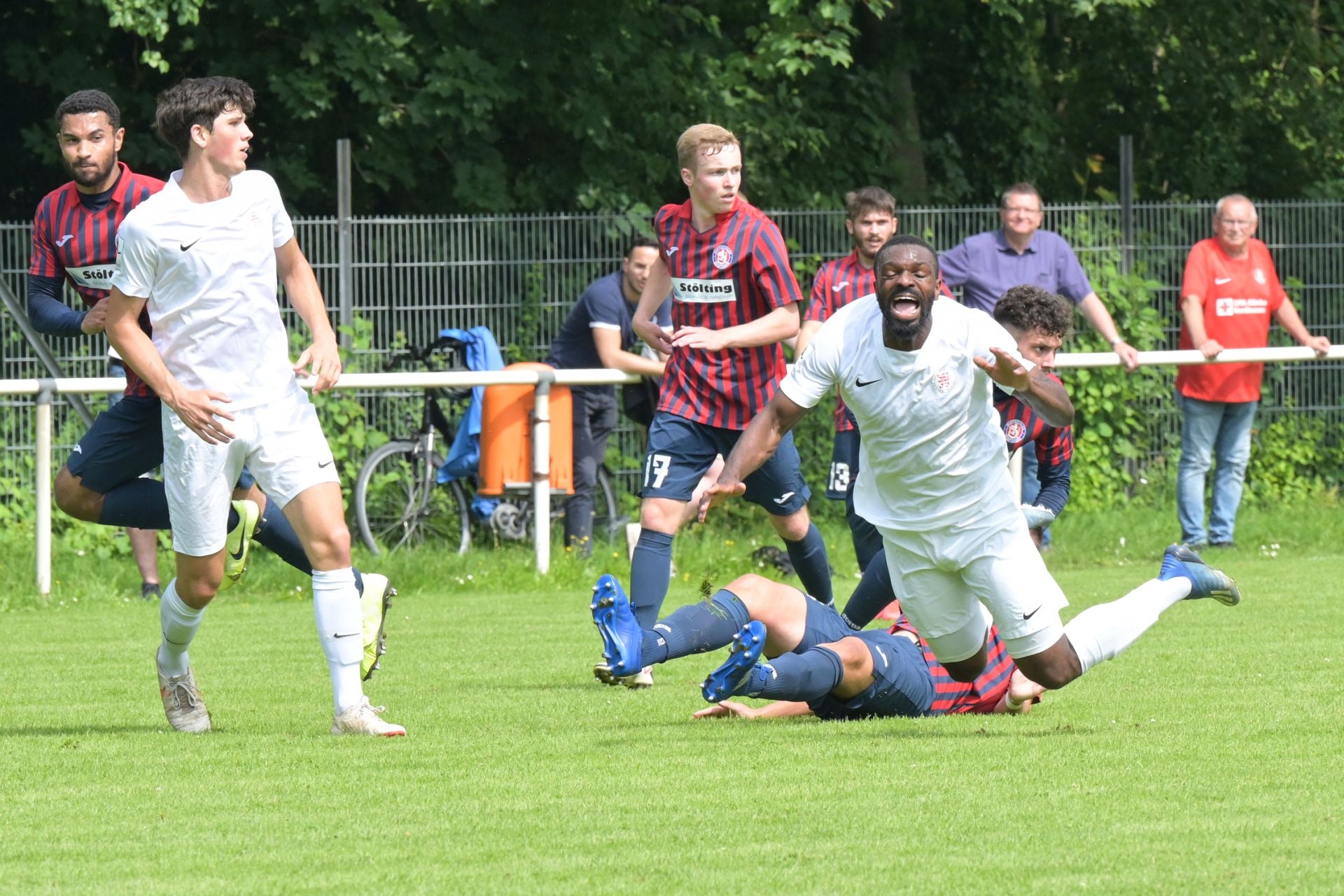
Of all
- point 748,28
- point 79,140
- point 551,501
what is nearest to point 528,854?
point 79,140

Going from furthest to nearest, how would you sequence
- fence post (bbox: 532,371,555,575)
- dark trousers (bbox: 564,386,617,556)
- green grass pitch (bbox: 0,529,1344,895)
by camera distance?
dark trousers (bbox: 564,386,617,556) < fence post (bbox: 532,371,555,575) < green grass pitch (bbox: 0,529,1344,895)

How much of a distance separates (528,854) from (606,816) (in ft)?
1.55

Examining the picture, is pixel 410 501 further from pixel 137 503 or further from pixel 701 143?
pixel 137 503

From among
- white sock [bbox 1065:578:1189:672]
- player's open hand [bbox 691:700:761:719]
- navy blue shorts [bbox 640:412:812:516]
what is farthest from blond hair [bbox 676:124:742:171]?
white sock [bbox 1065:578:1189:672]

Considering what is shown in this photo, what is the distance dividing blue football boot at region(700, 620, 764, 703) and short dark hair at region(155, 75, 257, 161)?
2275 millimetres

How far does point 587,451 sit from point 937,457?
Answer: 275 inches

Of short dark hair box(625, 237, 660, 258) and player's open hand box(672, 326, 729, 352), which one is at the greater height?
short dark hair box(625, 237, 660, 258)

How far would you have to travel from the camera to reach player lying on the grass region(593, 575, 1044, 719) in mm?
6277

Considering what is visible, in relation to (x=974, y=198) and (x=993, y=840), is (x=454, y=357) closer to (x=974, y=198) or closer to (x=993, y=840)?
(x=974, y=198)

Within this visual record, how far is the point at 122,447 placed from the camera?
7297 mm

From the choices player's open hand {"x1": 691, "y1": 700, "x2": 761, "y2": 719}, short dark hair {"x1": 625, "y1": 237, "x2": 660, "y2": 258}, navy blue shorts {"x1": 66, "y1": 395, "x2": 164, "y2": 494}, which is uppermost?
short dark hair {"x1": 625, "y1": 237, "x2": 660, "y2": 258}

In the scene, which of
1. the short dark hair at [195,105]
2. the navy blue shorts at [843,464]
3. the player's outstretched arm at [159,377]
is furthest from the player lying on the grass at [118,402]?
the navy blue shorts at [843,464]

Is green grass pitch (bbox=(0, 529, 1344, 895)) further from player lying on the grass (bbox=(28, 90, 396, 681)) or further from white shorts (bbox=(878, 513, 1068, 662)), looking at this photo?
player lying on the grass (bbox=(28, 90, 396, 681))

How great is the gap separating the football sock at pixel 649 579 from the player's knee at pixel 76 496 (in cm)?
200
